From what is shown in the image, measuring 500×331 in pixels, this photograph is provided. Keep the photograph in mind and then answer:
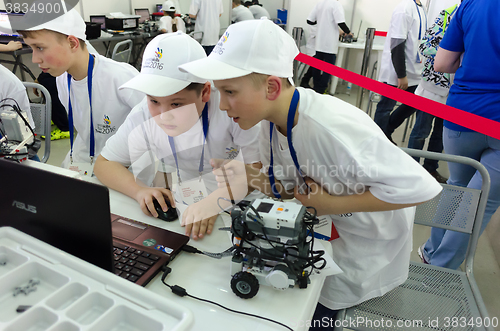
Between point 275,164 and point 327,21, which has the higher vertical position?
point 327,21

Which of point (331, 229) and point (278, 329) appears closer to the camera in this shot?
point (278, 329)

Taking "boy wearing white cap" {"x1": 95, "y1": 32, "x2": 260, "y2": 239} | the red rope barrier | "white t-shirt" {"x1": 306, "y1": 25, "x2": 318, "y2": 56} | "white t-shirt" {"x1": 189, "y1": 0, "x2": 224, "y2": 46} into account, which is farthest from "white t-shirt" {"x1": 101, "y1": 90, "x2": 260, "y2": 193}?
"white t-shirt" {"x1": 189, "y1": 0, "x2": 224, "y2": 46}

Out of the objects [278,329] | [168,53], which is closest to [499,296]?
[278,329]

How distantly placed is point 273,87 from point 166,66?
40cm

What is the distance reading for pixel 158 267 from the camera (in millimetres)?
807

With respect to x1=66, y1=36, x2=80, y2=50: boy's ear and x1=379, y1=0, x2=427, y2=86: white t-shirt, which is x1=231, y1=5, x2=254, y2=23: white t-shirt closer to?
x1=379, y1=0, x2=427, y2=86: white t-shirt

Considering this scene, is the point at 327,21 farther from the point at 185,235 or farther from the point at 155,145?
the point at 185,235

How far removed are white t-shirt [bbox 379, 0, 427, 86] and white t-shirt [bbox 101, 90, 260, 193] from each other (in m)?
2.70

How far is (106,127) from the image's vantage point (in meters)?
1.71

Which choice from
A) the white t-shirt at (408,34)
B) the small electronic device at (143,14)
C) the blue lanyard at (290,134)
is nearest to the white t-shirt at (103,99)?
the blue lanyard at (290,134)

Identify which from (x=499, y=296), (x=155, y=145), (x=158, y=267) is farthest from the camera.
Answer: (x=499, y=296)

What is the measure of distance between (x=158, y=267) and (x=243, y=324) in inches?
10.0

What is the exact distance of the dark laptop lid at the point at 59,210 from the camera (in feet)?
2.17

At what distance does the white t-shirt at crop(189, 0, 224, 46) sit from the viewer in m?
5.81
